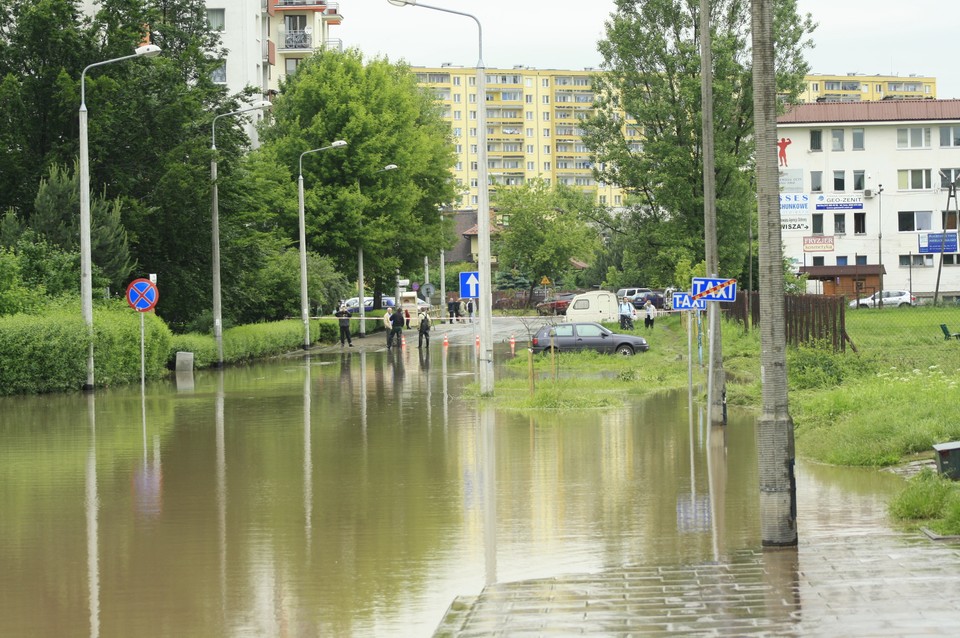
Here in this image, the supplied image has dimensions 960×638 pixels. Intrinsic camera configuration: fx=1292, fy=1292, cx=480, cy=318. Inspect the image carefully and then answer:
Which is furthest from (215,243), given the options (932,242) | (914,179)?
(914,179)

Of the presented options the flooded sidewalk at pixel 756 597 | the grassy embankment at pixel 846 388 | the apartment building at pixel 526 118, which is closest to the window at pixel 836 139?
the grassy embankment at pixel 846 388

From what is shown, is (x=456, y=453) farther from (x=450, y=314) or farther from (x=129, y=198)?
(x=450, y=314)

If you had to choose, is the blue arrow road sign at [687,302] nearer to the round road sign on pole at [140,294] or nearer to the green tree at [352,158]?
the round road sign on pole at [140,294]

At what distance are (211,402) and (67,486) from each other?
13.0m

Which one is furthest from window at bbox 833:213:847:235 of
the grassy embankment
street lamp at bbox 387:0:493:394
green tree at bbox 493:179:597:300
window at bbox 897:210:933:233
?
street lamp at bbox 387:0:493:394

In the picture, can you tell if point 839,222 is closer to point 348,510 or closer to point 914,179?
point 914,179

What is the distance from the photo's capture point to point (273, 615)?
9.05m

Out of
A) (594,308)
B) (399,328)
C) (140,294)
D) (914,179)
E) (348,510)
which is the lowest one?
(348,510)

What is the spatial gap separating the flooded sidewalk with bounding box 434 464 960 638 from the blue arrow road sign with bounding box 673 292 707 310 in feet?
31.2

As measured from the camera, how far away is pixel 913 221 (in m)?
90.5

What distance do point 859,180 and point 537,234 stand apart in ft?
88.5

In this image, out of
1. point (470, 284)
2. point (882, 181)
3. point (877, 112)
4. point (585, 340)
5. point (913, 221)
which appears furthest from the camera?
point (913, 221)

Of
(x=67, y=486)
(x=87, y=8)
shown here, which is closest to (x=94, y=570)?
(x=67, y=486)

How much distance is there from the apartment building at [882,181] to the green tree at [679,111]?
36.5m
